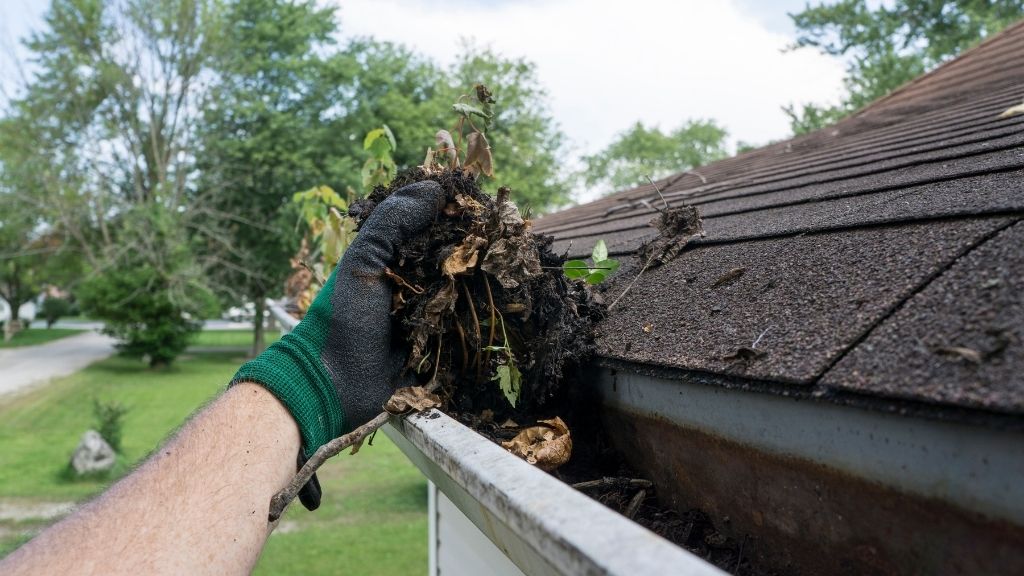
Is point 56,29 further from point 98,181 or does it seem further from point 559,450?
point 559,450

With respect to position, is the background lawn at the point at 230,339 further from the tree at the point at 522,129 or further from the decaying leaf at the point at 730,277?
the decaying leaf at the point at 730,277

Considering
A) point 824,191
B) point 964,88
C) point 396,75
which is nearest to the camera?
point 824,191

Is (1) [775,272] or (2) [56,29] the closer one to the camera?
(1) [775,272]

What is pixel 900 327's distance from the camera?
2.82ft

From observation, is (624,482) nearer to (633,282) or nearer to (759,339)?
(759,339)

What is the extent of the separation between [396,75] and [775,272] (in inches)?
1044

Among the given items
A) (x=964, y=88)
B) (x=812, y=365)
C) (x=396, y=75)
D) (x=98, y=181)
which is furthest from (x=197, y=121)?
(x=812, y=365)

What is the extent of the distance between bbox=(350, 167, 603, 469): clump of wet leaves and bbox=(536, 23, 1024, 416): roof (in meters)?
0.13

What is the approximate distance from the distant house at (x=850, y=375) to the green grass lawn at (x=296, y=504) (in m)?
1.23

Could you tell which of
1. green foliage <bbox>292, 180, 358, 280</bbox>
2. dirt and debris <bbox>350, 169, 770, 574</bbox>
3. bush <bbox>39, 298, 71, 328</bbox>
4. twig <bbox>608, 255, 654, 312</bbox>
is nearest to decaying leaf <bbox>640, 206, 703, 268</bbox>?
twig <bbox>608, 255, 654, 312</bbox>

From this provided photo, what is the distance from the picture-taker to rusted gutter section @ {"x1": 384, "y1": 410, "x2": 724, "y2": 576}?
2.07 feet

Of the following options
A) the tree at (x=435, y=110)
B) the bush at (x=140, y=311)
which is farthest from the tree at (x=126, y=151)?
the tree at (x=435, y=110)

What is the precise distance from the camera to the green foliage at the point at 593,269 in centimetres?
164

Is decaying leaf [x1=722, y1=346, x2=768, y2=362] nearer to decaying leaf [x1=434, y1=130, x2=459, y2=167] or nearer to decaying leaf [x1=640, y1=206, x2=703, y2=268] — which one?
decaying leaf [x1=640, y1=206, x2=703, y2=268]
